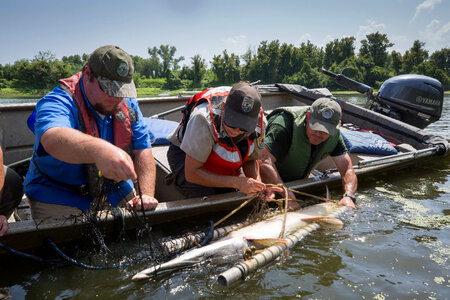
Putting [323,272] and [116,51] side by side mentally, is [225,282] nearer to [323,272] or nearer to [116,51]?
[323,272]

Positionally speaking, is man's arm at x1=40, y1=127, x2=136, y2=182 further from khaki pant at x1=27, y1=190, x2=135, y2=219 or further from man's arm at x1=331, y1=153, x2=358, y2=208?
man's arm at x1=331, y1=153, x2=358, y2=208

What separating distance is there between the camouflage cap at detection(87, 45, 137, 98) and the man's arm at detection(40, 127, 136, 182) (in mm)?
577

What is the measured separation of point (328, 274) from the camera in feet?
9.21

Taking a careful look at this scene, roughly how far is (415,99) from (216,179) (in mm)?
6083

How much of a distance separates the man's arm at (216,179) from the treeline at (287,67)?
65.3 metres

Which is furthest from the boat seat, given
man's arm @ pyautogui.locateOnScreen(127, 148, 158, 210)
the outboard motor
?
the outboard motor

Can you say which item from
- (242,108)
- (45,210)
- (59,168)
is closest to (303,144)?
(242,108)

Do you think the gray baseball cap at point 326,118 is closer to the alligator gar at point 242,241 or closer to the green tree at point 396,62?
the alligator gar at point 242,241

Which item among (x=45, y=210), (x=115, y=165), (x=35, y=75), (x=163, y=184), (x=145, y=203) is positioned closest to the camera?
(x=115, y=165)

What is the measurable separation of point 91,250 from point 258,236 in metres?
1.43

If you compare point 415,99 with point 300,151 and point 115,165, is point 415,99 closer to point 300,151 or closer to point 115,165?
point 300,151

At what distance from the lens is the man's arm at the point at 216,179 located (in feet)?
10.0

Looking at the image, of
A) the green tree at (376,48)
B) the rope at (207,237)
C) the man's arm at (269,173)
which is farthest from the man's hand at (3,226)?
the green tree at (376,48)

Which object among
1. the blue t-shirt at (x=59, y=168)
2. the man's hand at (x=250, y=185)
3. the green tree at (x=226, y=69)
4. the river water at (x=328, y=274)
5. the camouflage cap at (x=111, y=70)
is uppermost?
the green tree at (x=226, y=69)
